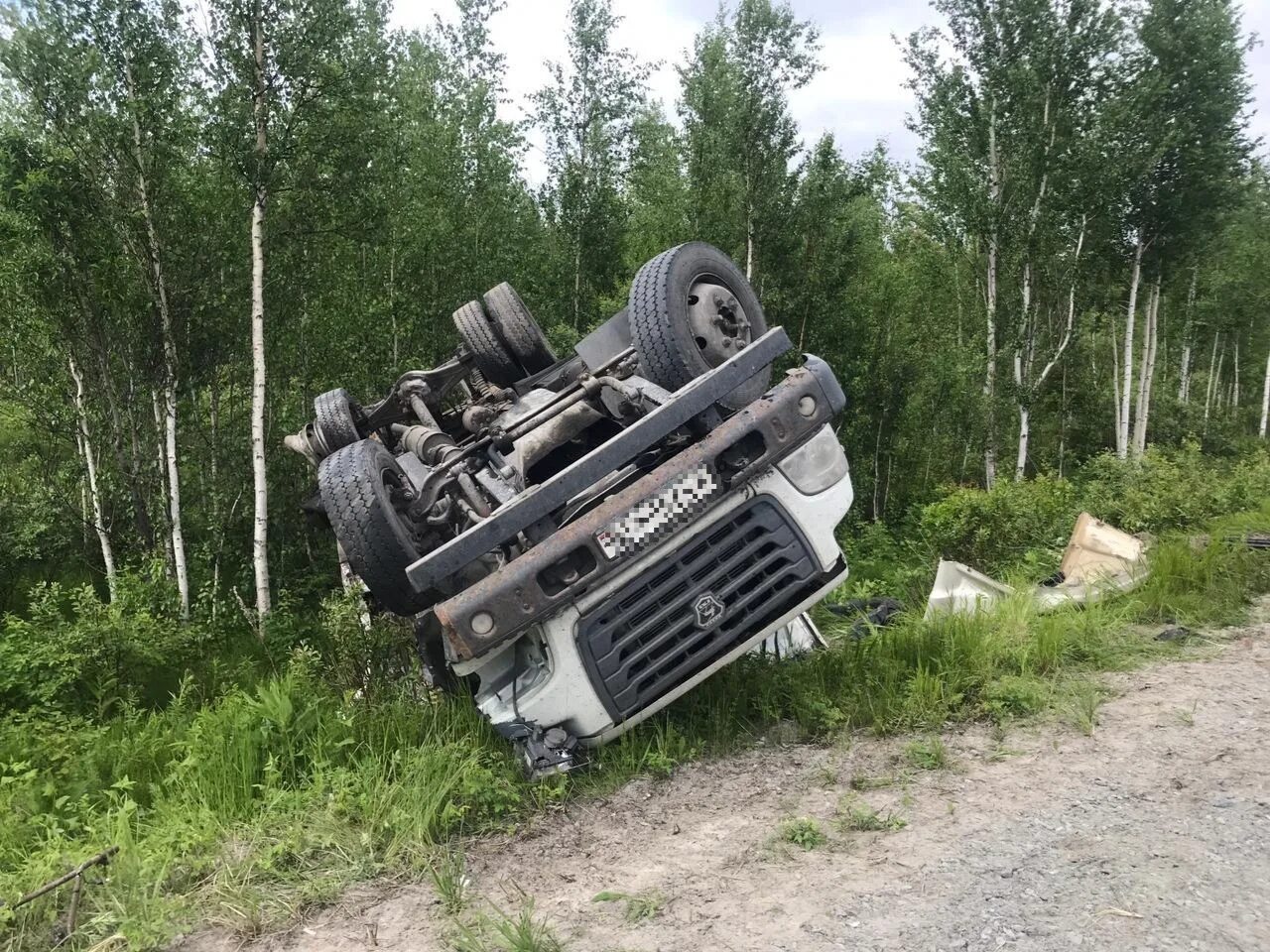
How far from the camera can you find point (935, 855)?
2.25m

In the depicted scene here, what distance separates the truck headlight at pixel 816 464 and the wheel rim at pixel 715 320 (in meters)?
0.78

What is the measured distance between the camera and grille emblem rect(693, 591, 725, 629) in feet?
9.90

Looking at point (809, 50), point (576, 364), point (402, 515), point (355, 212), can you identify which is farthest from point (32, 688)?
point (809, 50)

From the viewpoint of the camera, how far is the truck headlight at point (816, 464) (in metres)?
3.28

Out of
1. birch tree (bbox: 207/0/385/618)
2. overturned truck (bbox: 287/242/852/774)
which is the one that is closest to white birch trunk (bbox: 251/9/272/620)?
birch tree (bbox: 207/0/385/618)

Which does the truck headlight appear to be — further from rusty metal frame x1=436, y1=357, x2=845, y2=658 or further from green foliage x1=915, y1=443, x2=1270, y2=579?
green foliage x1=915, y1=443, x2=1270, y2=579

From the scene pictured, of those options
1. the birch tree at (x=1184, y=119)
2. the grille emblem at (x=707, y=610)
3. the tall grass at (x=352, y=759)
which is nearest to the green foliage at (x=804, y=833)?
the tall grass at (x=352, y=759)

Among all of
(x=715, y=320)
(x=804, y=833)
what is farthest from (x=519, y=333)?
(x=804, y=833)

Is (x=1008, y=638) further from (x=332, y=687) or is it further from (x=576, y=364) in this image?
(x=332, y=687)

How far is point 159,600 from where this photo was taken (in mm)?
7055

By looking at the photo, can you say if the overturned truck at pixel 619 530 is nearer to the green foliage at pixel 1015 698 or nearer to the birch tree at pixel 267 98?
the green foliage at pixel 1015 698

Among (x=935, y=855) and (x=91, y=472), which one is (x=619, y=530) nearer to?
(x=935, y=855)

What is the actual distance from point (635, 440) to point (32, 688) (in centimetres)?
409

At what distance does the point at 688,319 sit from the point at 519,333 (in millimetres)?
1759
